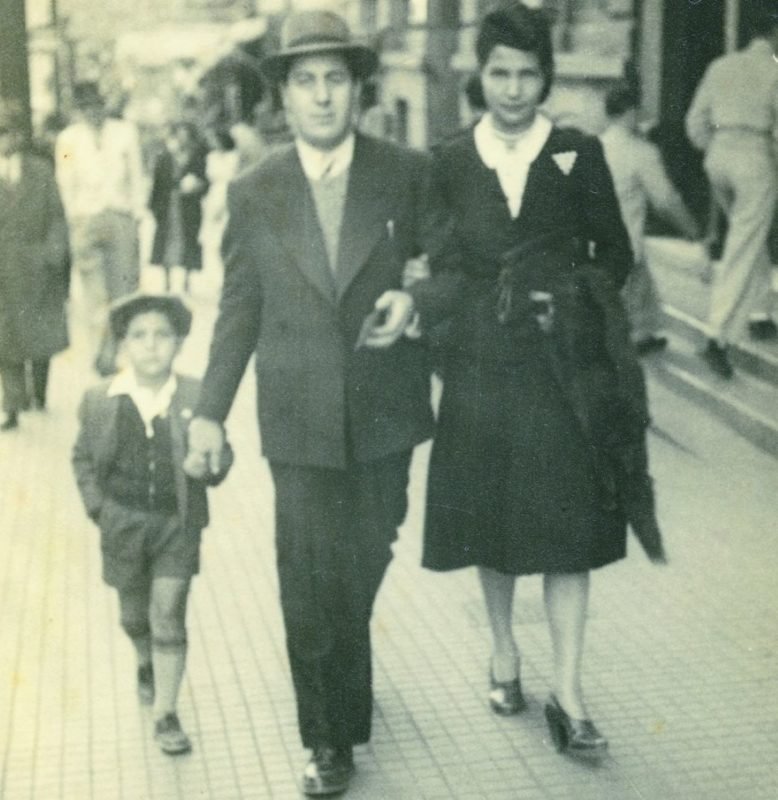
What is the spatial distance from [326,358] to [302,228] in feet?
1.13

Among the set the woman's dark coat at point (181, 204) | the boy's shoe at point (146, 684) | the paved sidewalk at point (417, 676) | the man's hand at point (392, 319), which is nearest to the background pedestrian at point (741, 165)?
the paved sidewalk at point (417, 676)

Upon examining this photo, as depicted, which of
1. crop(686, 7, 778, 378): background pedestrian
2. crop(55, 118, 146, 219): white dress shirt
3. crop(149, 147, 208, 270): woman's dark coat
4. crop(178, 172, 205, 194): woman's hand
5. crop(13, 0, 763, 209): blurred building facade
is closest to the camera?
crop(686, 7, 778, 378): background pedestrian

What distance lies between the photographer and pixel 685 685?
5910 mm

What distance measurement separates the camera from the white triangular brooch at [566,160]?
17.3ft

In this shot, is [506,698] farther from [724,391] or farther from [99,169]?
[99,169]

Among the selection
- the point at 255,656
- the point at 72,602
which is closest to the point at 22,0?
the point at 72,602

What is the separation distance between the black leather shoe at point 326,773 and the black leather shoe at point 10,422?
5531mm

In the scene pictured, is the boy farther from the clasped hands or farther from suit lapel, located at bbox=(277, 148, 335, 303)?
the clasped hands

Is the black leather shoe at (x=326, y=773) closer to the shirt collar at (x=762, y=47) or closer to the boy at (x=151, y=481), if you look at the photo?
the boy at (x=151, y=481)

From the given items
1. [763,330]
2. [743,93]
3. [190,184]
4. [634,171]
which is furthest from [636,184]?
[190,184]

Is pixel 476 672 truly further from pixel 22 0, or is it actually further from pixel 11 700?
pixel 22 0

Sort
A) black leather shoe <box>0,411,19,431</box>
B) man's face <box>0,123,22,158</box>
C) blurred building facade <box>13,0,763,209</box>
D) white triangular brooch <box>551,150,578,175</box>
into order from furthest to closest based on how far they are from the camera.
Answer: blurred building facade <box>13,0,763,209</box> < black leather shoe <box>0,411,19,431</box> < man's face <box>0,123,22,158</box> < white triangular brooch <box>551,150,578,175</box>

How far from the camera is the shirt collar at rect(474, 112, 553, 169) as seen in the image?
5.32 metres

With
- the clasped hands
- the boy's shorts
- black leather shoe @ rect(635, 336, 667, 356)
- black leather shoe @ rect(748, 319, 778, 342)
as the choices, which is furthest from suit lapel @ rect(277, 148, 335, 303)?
black leather shoe @ rect(635, 336, 667, 356)
